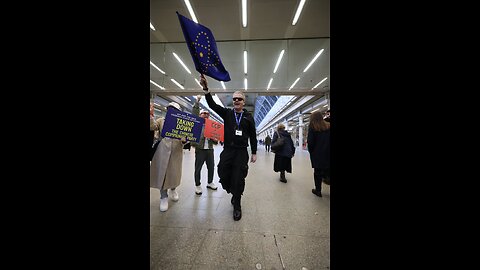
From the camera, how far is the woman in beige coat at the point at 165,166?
87.8 inches

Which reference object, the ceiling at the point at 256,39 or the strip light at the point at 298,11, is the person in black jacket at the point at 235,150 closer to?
the ceiling at the point at 256,39

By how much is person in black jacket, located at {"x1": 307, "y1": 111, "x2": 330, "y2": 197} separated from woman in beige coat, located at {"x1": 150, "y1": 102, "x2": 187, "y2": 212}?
86.9 inches

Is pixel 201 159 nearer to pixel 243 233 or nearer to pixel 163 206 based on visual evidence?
pixel 163 206

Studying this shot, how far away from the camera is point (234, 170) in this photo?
2068 millimetres

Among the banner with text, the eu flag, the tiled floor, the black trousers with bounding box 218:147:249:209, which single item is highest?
the eu flag

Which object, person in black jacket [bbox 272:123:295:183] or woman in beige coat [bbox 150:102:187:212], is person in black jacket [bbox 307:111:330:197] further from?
woman in beige coat [bbox 150:102:187:212]

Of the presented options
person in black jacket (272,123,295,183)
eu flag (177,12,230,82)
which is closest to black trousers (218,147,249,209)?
eu flag (177,12,230,82)

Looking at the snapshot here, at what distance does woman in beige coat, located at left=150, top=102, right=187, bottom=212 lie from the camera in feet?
7.32

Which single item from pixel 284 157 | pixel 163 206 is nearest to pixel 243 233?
pixel 163 206

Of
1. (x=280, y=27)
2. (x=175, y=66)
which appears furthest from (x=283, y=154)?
(x=175, y=66)

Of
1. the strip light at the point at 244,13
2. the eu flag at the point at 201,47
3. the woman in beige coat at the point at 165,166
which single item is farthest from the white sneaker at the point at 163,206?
the strip light at the point at 244,13

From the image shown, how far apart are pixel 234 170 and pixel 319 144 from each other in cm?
166
